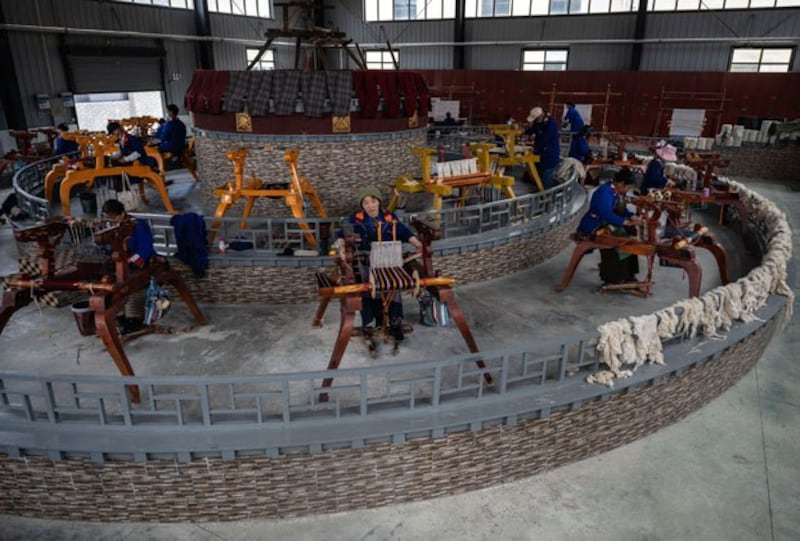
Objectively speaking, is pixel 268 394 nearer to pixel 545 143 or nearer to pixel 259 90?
pixel 259 90

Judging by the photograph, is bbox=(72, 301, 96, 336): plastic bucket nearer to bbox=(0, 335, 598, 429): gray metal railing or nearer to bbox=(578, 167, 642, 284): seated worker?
bbox=(0, 335, 598, 429): gray metal railing

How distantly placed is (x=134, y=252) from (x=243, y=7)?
968 inches

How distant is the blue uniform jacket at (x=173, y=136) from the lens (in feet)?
43.0

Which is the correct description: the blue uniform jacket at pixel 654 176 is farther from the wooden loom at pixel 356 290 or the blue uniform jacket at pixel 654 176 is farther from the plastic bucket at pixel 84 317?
the plastic bucket at pixel 84 317

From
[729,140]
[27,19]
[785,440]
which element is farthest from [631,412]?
[27,19]

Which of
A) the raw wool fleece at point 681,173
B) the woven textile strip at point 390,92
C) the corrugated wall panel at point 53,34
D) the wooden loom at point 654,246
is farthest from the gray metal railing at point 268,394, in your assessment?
the corrugated wall panel at point 53,34

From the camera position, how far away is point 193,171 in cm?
1380

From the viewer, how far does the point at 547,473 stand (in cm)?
557

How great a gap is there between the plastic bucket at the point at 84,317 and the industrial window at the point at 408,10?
2601 centimetres

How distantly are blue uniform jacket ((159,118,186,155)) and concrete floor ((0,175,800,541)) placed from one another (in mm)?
6822

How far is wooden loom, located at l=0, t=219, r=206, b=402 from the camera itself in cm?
522

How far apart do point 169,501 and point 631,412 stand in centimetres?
451

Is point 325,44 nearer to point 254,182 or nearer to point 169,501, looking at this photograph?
point 254,182

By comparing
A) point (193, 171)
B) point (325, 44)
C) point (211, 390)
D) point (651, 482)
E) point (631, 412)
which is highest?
point (325, 44)
